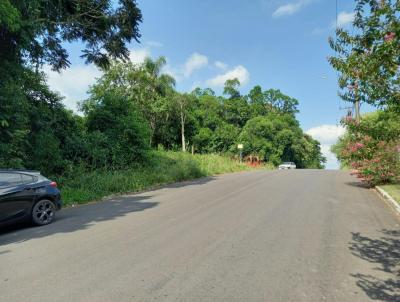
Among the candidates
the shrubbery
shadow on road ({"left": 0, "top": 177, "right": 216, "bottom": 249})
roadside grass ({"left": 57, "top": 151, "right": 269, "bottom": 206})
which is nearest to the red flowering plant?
the shrubbery

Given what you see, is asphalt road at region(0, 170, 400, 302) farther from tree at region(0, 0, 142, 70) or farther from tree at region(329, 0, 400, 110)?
tree at region(0, 0, 142, 70)

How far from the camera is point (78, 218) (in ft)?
32.6

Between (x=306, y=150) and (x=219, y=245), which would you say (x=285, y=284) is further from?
(x=306, y=150)

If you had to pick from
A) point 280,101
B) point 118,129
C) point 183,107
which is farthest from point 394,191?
point 280,101

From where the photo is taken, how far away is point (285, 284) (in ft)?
15.7

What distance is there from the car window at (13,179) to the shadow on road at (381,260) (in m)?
7.42

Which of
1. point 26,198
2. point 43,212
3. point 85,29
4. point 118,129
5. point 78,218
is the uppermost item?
point 85,29

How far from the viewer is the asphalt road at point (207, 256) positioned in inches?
181

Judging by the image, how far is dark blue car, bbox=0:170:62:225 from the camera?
8.23 meters

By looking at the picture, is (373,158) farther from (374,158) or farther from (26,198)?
(26,198)

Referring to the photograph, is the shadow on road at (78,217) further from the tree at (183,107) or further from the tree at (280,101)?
the tree at (280,101)

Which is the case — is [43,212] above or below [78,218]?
above

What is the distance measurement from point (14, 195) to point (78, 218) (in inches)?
78.7

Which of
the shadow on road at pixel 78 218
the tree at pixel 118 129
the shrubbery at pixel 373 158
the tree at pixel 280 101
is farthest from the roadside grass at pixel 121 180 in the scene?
the tree at pixel 280 101
